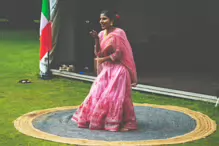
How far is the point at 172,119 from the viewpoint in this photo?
8180 mm

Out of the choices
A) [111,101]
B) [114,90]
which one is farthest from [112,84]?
[111,101]

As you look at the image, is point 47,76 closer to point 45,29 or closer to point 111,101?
point 45,29

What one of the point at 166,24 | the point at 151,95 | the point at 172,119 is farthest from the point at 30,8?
the point at 172,119

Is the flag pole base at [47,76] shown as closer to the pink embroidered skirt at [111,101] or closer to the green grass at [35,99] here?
the green grass at [35,99]

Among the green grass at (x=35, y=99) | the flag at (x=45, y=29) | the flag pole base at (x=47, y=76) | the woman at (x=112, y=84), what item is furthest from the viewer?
the flag pole base at (x=47, y=76)

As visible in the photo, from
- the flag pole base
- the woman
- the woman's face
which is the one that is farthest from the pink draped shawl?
the flag pole base

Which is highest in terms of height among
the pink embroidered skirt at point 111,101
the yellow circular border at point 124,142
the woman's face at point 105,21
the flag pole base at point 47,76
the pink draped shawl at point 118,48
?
the woman's face at point 105,21

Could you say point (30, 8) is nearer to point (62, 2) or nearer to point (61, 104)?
point (62, 2)

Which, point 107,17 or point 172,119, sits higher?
point 107,17

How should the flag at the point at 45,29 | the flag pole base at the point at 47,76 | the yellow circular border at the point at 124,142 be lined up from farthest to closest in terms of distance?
1. the flag pole base at the point at 47,76
2. the flag at the point at 45,29
3. the yellow circular border at the point at 124,142

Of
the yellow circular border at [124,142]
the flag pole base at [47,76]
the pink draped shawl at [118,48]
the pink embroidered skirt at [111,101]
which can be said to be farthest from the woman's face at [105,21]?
the flag pole base at [47,76]

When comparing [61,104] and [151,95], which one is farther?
[151,95]

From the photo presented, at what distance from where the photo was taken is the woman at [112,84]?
7.32 meters

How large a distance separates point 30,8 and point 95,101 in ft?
96.1
